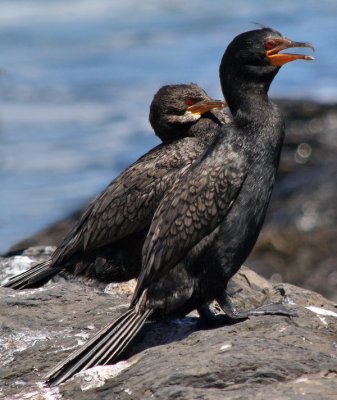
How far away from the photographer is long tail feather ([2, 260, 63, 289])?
328 inches

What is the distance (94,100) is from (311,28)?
4588mm

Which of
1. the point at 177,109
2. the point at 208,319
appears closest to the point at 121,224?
the point at 177,109

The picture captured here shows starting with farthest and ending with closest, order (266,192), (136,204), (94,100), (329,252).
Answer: (94,100) → (329,252) → (136,204) → (266,192)

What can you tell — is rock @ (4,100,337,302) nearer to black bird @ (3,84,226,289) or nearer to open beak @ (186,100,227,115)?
black bird @ (3,84,226,289)

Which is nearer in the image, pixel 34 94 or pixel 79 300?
pixel 79 300

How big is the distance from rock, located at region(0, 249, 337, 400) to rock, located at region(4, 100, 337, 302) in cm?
383

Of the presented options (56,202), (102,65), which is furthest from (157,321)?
(102,65)

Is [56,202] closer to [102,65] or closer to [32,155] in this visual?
[32,155]

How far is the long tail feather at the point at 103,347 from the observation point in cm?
663

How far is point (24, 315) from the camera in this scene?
296 inches

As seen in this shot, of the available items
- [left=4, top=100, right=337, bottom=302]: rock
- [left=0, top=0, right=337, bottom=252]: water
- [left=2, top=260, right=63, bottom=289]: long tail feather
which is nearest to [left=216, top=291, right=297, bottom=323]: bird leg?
[left=2, top=260, right=63, bottom=289]: long tail feather

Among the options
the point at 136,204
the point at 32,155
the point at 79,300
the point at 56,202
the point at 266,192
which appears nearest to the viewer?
the point at 266,192

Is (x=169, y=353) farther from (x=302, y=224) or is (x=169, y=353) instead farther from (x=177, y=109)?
(x=302, y=224)

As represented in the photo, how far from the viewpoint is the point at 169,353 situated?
6.61m
